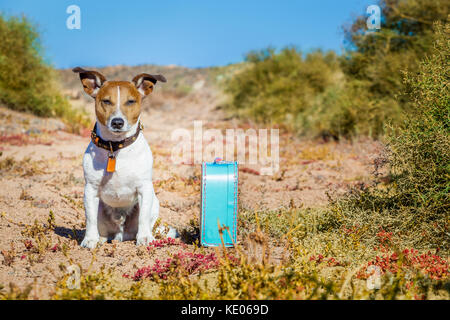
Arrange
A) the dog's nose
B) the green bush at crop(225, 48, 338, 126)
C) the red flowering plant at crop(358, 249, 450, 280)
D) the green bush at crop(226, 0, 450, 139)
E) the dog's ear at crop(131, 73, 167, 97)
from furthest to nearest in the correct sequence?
the green bush at crop(225, 48, 338, 126) < the green bush at crop(226, 0, 450, 139) < the dog's ear at crop(131, 73, 167, 97) < the dog's nose < the red flowering plant at crop(358, 249, 450, 280)

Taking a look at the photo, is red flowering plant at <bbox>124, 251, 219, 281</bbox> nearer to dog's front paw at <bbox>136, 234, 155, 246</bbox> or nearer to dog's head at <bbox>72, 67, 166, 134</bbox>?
dog's front paw at <bbox>136, 234, 155, 246</bbox>

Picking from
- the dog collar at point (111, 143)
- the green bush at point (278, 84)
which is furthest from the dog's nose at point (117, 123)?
the green bush at point (278, 84)

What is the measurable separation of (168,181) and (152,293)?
16.0ft

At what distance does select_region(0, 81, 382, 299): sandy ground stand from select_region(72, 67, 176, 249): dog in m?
0.42

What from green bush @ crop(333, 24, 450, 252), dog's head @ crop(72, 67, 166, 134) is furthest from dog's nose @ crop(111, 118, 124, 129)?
green bush @ crop(333, 24, 450, 252)

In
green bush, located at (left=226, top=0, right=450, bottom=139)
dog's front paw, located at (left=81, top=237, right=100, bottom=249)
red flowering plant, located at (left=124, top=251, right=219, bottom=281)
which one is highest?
green bush, located at (left=226, top=0, right=450, bottom=139)

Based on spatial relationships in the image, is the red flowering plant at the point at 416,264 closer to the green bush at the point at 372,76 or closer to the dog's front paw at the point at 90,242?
the dog's front paw at the point at 90,242

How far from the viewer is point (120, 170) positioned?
4.20 m

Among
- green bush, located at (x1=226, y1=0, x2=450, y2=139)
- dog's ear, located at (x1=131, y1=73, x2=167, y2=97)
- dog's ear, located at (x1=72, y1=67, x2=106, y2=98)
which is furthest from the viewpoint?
green bush, located at (x1=226, y1=0, x2=450, y2=139)

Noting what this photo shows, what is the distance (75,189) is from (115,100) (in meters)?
3.86

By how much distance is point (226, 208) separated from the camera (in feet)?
13.8

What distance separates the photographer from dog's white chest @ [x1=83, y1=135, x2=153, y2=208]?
13.8 feet

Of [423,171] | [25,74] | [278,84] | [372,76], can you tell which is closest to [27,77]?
[25,74]

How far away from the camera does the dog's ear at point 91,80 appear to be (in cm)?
427
